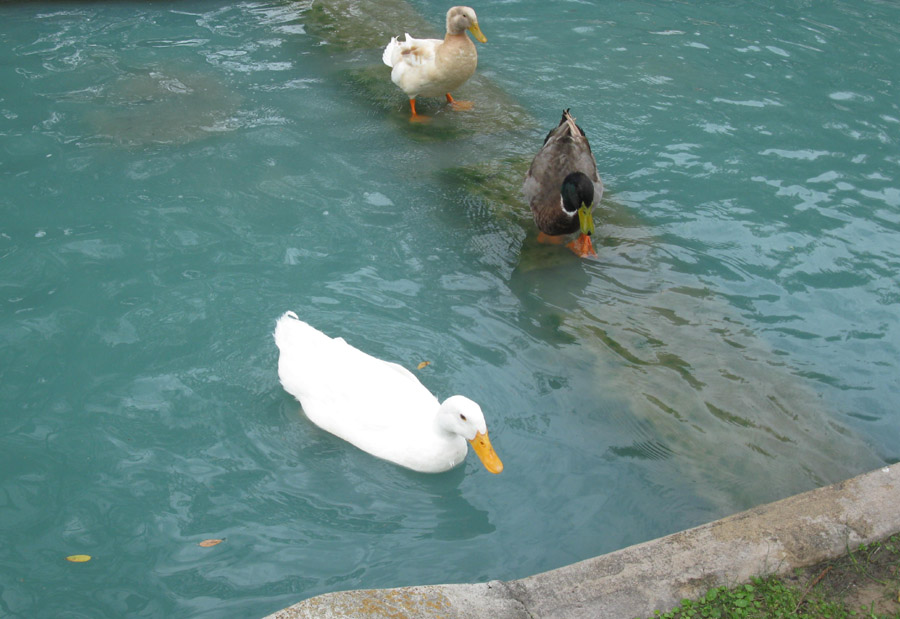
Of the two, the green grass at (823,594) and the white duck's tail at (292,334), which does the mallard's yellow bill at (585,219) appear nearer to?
the white duck's tail at (292,334)

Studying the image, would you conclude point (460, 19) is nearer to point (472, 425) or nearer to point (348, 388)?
point (348, 388)

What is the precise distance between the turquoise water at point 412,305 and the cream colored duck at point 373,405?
15cm

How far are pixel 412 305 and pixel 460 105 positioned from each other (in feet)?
10.6

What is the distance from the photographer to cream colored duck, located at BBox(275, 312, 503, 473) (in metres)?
3.81

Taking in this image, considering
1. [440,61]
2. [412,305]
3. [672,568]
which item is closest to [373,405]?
[412,305]

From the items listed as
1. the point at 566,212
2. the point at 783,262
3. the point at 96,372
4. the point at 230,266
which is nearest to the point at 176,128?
the point at 230,266

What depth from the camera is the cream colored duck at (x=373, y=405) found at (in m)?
3.81

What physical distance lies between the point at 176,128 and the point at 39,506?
4202 mm

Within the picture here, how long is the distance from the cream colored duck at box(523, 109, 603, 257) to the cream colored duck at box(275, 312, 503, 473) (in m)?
1.80

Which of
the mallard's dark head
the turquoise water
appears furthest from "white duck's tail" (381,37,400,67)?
the mallard's dark head

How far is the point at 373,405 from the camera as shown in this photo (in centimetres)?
396

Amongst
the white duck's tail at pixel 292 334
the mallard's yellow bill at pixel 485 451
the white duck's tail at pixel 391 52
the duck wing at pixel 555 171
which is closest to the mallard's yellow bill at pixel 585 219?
the duck wing at pixel 555 171

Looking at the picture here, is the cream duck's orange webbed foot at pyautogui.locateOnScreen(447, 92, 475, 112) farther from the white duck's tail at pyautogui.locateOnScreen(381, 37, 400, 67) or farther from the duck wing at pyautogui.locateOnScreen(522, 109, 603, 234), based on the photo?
the duck wing at pyautogui.locateOnScreen(522, 109, 603, 234)

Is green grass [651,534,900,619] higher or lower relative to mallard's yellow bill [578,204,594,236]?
lower
